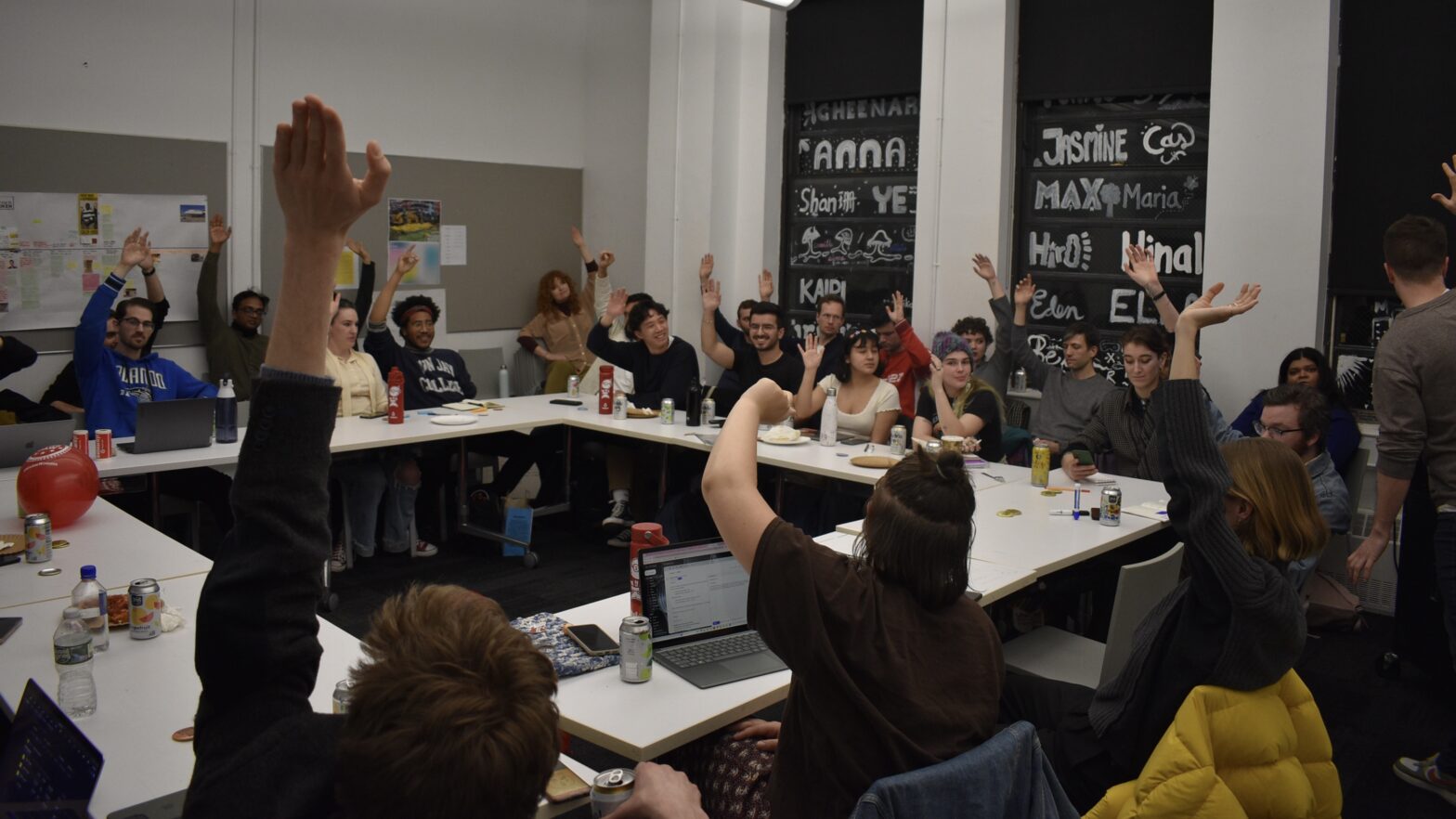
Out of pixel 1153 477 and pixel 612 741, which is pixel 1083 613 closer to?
pixel 1153 477

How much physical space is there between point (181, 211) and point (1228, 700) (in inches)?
244

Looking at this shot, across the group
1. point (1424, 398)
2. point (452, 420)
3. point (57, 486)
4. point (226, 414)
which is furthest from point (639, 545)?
point (452, 420)

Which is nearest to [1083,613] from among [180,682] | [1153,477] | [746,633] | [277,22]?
[1153,477]

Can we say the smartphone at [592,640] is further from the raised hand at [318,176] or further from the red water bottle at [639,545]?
the raised hand at [318,176]

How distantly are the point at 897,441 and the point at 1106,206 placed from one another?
2.23m

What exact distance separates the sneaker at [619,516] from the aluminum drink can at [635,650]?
3807 mm

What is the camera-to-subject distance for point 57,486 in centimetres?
360

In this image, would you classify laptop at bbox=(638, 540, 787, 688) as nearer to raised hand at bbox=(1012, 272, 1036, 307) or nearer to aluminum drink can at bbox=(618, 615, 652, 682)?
aluminum drink can at bbox=(618, 615, 652, 682)

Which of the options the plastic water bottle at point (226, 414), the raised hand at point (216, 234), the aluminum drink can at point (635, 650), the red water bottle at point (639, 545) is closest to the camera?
the aluminum drink can at point (635, 650)

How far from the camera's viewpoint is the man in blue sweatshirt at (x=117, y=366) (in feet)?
17.7

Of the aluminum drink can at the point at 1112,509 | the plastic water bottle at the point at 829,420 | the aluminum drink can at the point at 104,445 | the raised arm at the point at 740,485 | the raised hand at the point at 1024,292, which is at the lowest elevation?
the aluminum drink can at the point at 1112,509

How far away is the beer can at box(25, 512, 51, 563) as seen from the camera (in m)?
3.30

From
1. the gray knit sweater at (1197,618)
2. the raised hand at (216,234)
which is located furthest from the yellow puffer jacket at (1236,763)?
the raised hand at (216,234)

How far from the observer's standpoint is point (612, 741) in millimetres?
2283
